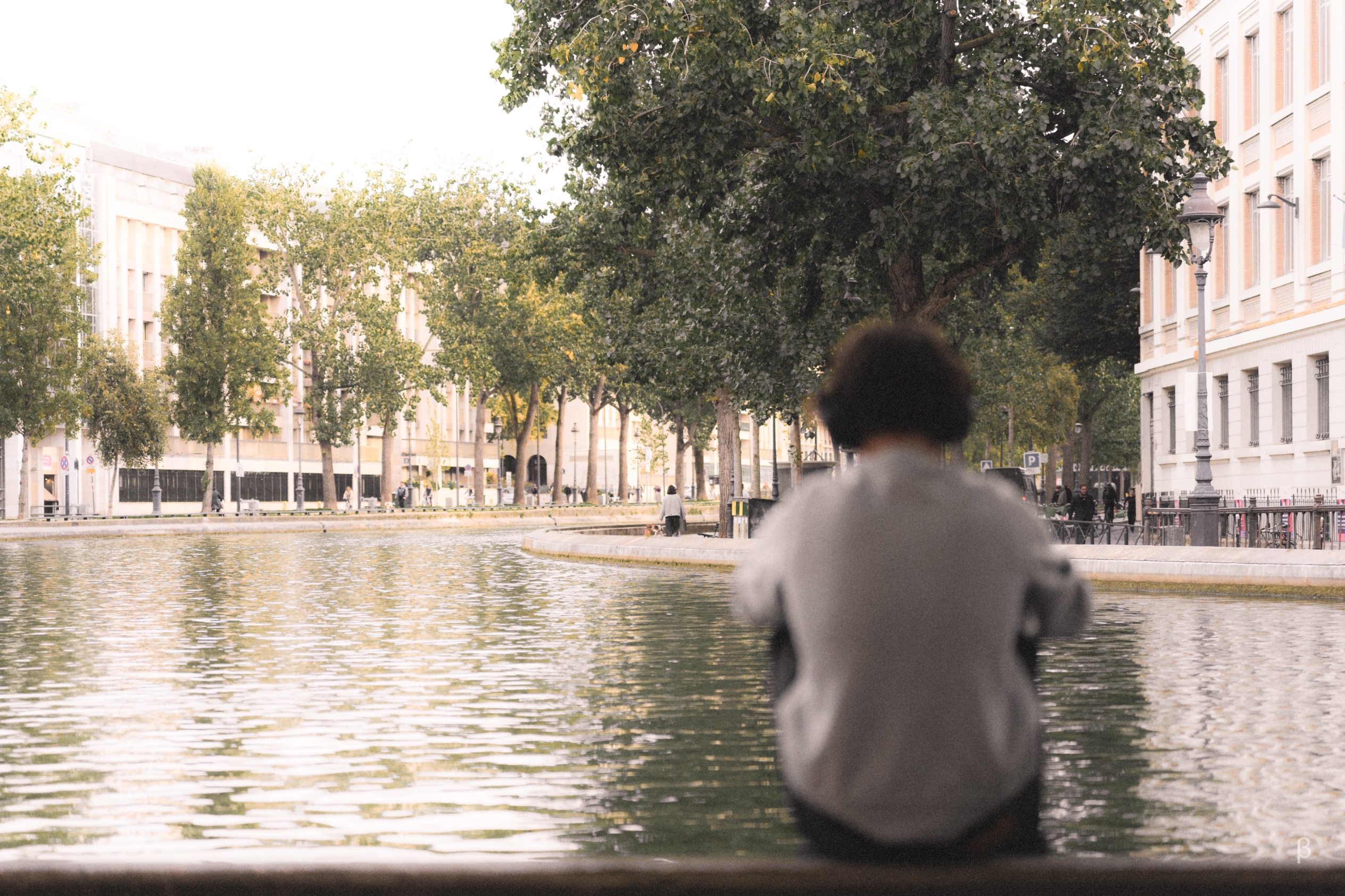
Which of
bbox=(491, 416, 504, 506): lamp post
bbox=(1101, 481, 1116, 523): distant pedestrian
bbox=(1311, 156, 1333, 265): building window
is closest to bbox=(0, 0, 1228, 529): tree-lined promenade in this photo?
bbox=(1311, 156, 1333, 265): building window

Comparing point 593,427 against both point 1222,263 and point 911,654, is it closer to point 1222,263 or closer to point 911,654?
point 1222,263

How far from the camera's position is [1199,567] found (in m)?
23.4

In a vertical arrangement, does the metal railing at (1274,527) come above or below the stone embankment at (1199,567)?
above

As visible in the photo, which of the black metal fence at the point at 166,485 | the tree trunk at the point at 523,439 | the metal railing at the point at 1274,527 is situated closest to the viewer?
the metal railing at the point at 1274,527

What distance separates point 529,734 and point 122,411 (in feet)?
222

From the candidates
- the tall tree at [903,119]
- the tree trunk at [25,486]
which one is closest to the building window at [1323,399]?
the tall tree at [903,119]

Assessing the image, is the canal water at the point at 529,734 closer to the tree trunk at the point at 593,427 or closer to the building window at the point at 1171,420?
the building window at the point at 1171,420

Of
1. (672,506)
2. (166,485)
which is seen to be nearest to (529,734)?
(672,506)

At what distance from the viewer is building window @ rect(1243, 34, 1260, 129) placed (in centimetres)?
4053

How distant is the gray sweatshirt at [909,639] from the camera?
3.03m

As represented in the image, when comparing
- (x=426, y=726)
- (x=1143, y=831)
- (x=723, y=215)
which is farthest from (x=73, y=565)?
(x=1143, y=831)

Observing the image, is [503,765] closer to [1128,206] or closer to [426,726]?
[426,726]

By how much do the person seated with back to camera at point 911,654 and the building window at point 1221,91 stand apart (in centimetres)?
4265

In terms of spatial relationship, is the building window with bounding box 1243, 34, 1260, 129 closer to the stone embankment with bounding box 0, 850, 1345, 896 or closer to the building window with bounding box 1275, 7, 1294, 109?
the building window with bounding box 1275, 7, 1294, 109
